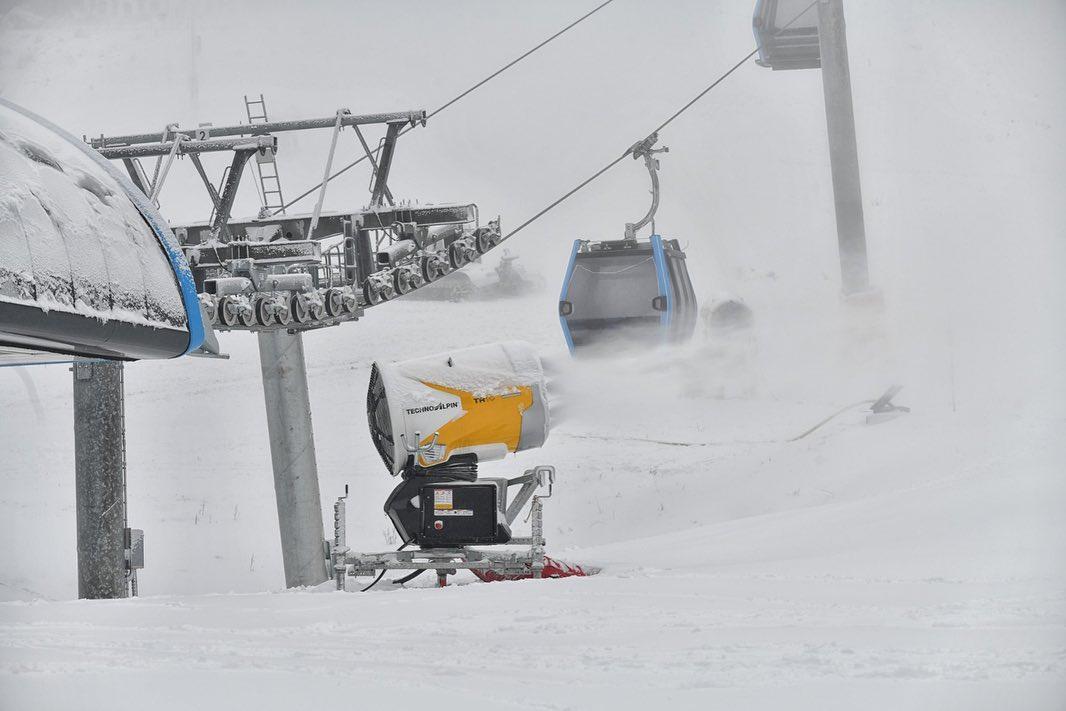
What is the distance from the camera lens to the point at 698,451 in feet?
68.9

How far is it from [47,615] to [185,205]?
34.8 metres

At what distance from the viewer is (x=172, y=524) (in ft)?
66.6

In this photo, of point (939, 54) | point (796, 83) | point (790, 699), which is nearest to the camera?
A: point (790, 699)

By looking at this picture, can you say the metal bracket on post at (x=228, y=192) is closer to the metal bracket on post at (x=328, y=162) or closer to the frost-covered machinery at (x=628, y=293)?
the metal bracket on post at (x=328, y=162)

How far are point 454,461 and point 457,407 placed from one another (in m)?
0.42

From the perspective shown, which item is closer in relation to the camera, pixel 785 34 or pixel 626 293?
pixel 626 293

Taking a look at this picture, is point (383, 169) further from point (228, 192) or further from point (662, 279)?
point (662, 279)

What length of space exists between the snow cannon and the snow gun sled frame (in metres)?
0.26

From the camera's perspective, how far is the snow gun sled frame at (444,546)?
9.02 metres

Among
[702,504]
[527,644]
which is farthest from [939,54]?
[527,644]

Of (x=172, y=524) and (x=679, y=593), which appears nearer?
(x=679, y=593)

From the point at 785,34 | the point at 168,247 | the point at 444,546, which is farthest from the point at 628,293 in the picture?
the point at 168,247

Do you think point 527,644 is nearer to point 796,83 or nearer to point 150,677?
point 150,677

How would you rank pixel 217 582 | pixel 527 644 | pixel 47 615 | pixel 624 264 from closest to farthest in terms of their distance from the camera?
pixel 527 644, pixel 47 615, pixel 624 264, pixel 217 582
